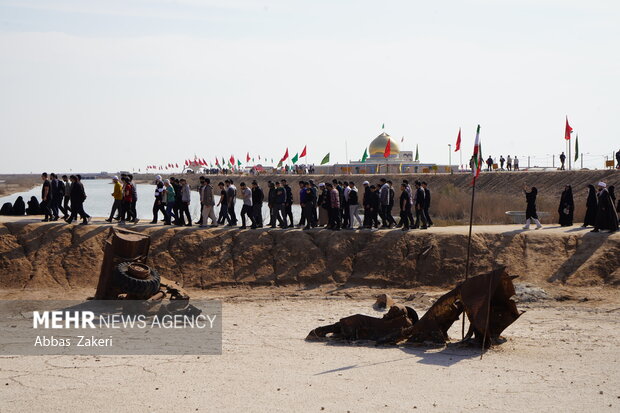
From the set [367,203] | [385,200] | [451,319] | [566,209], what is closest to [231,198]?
[367,203]

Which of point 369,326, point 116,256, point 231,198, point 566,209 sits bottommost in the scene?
point 369,326

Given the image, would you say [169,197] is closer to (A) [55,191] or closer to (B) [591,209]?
(A) [55,191]

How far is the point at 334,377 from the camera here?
11.4 metres

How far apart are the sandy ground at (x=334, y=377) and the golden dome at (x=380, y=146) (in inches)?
2919

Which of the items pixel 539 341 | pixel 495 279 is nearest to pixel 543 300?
pixel 539 341

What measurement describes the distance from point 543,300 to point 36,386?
1273 centimetres

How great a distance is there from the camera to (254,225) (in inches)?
910

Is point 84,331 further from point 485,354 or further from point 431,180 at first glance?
point 431,180

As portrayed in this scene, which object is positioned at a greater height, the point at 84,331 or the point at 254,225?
the point at 254,225

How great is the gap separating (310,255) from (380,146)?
68331 mm

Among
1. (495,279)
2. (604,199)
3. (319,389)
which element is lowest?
(319,389)

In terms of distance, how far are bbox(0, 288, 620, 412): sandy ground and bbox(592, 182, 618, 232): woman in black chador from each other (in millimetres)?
7129

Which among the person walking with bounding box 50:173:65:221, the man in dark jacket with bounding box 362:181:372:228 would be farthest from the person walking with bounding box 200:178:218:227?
the man in dark jacket with bounding box 362:181:372:228

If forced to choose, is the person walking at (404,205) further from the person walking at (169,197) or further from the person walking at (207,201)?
the person walking at (169,197)
